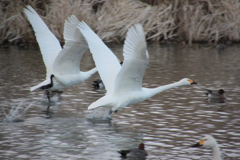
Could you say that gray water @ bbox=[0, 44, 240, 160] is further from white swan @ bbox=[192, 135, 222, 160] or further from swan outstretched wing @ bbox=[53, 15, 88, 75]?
swan outstretched wing @ bbox=[53, 15, 88, 75]

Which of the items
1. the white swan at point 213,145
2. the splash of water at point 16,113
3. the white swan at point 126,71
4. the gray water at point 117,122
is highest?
the white swan at point 126,71

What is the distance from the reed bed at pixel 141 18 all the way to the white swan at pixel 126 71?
10726mm

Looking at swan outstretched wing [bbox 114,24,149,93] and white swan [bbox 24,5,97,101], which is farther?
white swan [bbox 24,5,97,101]

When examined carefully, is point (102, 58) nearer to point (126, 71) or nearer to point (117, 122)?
point (117, 122)

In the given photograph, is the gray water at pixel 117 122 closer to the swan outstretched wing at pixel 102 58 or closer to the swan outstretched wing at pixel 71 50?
the swan outstretched wing at pixel 71 50

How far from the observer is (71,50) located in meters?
10.3

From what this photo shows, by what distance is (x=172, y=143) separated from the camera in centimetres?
775

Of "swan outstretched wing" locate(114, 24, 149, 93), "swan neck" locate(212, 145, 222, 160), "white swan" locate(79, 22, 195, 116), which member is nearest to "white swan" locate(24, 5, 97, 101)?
"white swan" locate(79, 22, 195, 116)

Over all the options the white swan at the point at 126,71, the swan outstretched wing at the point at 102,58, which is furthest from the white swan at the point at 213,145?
the swan outstretched wing at the point at 102,58

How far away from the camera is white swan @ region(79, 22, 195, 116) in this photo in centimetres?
724

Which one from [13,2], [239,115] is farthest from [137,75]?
[13,2]

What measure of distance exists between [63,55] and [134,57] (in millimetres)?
3458

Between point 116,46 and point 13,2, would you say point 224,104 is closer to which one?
point 116,46

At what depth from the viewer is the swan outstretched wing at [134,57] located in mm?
7145
